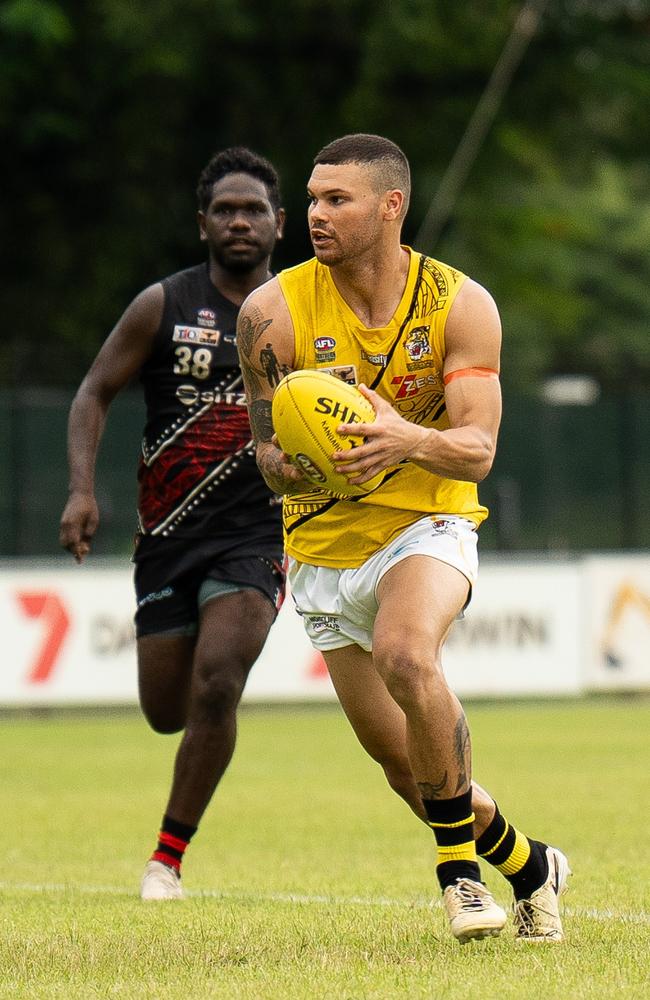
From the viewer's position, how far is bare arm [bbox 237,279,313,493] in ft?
18.7

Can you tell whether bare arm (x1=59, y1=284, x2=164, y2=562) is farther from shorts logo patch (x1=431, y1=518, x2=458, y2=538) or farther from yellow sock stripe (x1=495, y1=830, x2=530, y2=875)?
yellow sock stripe (x1=495, y1=830, x2=530, y2=875)

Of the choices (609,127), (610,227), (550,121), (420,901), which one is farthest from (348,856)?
(610,227)

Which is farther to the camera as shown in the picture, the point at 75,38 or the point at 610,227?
the point at 610,227

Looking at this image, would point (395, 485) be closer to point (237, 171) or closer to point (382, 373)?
point (382, 373)

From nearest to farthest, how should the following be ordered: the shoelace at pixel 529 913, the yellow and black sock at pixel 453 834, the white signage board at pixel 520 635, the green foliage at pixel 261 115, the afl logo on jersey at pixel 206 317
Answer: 1. the yellow and black sock at pixel 453 834
2. the shoelace at pixel 529 913
3. the afl logo on jersey at pixel 206 317
4. the white signage board at pixel 520 635
5. the green foliage at pixel 261 115

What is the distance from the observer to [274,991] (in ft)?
15.6

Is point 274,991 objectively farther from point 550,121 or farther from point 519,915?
point 550,121

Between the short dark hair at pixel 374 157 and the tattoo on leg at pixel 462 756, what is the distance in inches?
63.2

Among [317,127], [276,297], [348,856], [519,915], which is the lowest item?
[348,856]

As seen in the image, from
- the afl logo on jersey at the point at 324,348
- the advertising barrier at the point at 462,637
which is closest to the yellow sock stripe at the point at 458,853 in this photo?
the afl logo on jersey at the point at 324,348

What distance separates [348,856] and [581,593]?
8.94 m

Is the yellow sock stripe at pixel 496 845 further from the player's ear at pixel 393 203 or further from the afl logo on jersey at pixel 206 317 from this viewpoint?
the afl logo on jersey at pixel 206 317

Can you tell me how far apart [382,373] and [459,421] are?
1.02 feet

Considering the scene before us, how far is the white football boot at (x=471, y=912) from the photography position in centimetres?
519
